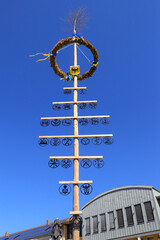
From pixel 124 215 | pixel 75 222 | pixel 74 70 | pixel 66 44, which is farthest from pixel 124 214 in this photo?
pixel 66 44

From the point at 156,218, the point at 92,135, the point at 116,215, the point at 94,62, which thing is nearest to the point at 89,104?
the point at 92,135

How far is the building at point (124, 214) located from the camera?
19312mm

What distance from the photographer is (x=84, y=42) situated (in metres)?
12.5

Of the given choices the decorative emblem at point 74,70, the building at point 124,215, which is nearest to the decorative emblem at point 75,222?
the decorative emblem at point 74,70

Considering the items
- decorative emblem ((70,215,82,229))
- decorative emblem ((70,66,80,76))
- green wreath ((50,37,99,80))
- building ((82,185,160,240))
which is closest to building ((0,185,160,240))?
building ((82,185,160,240))

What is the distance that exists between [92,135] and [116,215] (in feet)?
48.3

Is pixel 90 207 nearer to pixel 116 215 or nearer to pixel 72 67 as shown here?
pixel 116 215

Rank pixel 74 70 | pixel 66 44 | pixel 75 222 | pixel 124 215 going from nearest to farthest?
pixel 75 222 < pixel 74 70 < pixel 66 44 < pixel 124 215

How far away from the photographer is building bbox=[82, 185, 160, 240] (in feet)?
63.4

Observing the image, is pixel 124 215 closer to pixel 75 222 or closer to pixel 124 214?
pixel 124 214

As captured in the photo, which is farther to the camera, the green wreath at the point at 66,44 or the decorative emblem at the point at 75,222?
the green wreath at the point at 66,44

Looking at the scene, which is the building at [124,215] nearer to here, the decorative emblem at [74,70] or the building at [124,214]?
the building at [124,214]

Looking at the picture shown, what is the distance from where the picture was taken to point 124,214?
69.6ft

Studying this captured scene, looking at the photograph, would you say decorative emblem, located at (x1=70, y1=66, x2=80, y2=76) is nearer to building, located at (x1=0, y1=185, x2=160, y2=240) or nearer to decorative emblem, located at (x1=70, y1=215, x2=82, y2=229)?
decorative emblem, located at (x1=70, y1=215, x2=82, y2=229)
